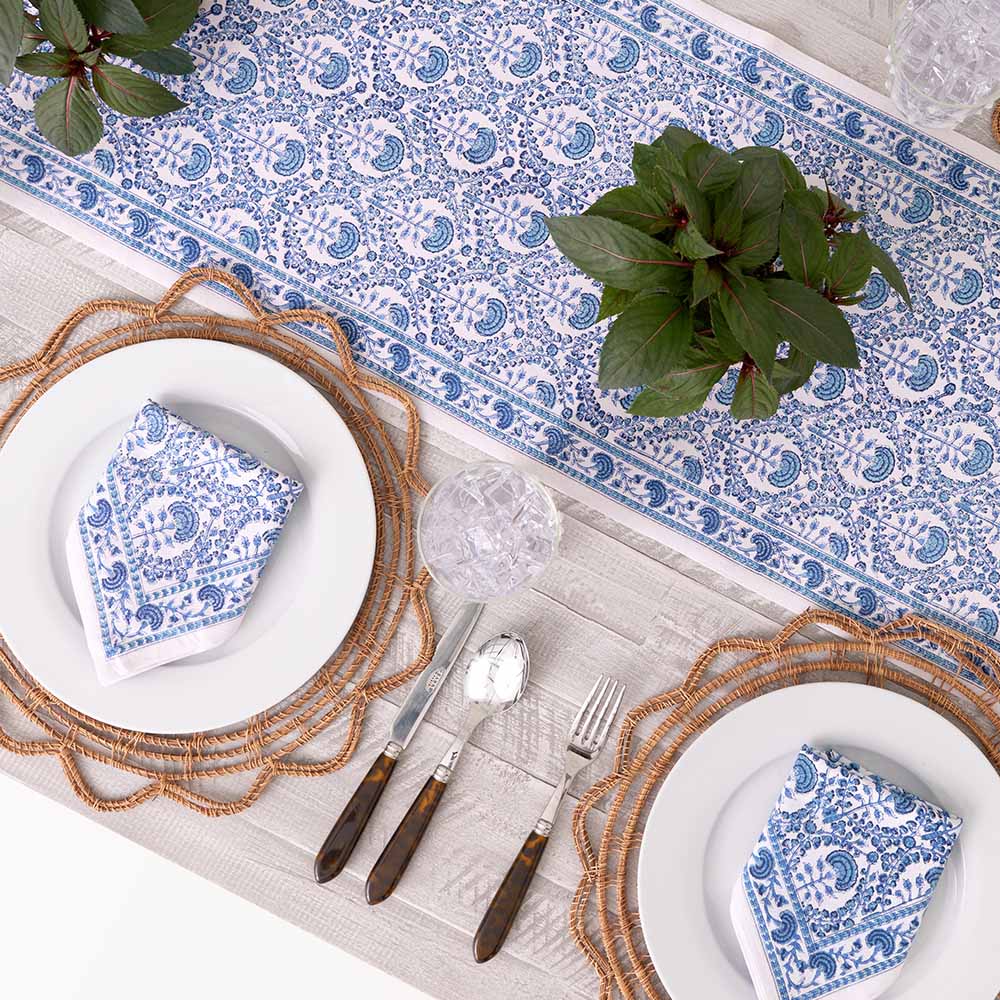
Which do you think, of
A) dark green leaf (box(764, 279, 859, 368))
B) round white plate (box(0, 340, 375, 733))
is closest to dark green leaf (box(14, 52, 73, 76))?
round white plate (box(0, 340, 375, 733))

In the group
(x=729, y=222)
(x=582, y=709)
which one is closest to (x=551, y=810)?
(x=582, y=709)

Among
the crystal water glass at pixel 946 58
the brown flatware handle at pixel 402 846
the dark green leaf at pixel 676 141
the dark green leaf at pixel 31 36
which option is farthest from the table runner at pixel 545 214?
the brown flatware handle at pixel 402 846

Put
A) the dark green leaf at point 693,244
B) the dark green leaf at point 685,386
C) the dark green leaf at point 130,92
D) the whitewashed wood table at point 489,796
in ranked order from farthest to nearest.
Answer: the whitewashed wood table at point 489,796 → the dark green leaf at point 130,92 → the dark green leaf at point 685,386 → the dark green leaf at point 693,244

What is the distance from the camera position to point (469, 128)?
3.41 feet

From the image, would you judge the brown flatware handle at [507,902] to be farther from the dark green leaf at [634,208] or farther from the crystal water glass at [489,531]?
the dark green leaf at [634,208]

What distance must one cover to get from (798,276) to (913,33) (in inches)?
17.6

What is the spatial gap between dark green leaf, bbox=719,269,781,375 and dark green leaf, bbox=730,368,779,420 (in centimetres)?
6

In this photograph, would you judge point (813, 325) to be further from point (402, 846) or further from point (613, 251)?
point (402, 846)

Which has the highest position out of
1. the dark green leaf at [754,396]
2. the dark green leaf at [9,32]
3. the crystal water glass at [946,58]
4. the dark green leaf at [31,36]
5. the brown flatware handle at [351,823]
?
the crystal water glass at [946,58]

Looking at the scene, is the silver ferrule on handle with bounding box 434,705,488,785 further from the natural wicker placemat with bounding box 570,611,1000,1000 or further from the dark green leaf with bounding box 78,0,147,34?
the dark green leaf with bounding box 78,0,147,34

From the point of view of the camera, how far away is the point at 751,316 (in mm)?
715

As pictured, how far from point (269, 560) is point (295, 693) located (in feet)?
0.51

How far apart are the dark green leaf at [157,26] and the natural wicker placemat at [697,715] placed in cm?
85

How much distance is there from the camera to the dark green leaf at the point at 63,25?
82 centimetres
